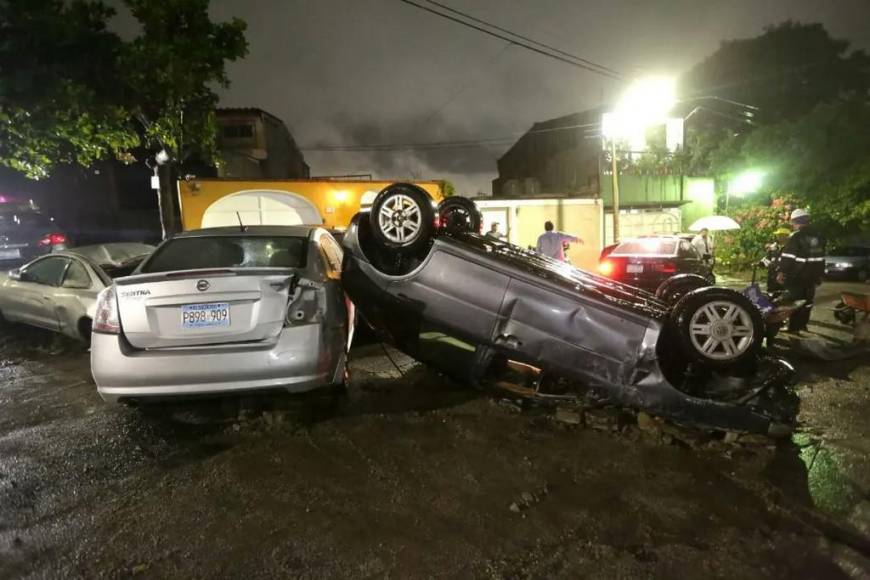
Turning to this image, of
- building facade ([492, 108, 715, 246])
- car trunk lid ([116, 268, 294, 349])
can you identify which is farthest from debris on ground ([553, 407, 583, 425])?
building facade ([492, 108, 715, 246])

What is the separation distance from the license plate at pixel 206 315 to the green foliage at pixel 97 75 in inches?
373

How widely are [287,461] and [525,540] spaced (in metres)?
1.56

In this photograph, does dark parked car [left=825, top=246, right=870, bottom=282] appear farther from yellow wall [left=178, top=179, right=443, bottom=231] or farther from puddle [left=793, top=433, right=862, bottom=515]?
puddle [left=793, top=433, right=862, bottom=515]

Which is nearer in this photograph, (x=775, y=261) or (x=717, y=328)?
(x=717, y=328)

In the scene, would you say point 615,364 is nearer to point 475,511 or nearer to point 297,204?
point 475,511

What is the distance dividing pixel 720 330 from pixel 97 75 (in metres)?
12.6

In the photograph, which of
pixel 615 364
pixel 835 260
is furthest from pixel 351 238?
pixel 835 260

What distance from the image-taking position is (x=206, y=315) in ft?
11.4

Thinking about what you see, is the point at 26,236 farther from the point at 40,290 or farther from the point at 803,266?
the point at 803,266

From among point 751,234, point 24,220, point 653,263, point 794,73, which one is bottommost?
point 751,234

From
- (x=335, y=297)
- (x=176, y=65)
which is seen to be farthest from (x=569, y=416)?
(x=176, y=65)

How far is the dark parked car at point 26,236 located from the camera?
13.5 m

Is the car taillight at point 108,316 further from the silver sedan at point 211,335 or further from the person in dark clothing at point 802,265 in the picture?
the person in dark clothing at point 802,265

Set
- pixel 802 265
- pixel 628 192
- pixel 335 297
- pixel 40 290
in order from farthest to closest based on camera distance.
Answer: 1. pixel 628 192
2. pixel 802 265
3. pixel 40 290
4. pixel 335 297
